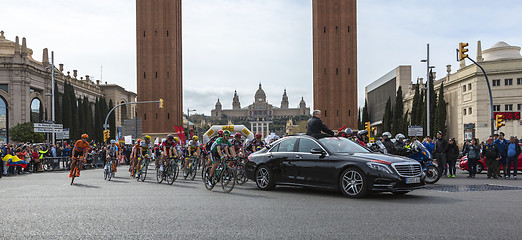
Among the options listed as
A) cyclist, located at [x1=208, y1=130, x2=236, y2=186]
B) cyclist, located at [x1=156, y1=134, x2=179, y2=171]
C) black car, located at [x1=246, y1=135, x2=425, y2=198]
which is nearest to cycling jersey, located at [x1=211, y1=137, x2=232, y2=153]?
cyclist, located at [x1=208, y1=130, x2=236, y2=186]

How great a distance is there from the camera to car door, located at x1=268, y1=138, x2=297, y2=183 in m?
12.0

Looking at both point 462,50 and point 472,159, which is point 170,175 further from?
point 462,50

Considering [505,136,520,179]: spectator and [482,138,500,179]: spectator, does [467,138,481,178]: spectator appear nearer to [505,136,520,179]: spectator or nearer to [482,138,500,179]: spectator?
[482,138,500,179]: spectator

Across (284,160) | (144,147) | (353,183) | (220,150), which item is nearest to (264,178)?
(284,160)

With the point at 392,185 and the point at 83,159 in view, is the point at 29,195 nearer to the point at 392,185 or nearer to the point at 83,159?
the point at 83,159

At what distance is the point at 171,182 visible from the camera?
619 inches

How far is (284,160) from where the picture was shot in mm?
12164

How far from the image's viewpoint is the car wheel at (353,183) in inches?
405

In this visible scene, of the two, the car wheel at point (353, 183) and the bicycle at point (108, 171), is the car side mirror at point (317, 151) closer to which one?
the car wheel at point (353, 183)

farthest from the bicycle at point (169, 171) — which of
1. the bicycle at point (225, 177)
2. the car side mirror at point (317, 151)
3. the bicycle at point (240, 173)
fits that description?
the car side mirror at point (317, 151)

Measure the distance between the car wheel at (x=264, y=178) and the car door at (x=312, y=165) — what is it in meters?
1.04

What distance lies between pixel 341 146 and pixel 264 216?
3949 millimetres

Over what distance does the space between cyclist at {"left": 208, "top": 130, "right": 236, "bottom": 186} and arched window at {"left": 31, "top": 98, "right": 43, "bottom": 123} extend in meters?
47.0

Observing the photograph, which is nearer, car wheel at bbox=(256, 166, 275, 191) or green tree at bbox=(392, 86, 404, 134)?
car wheel at bbox=(256, 166, 275, 191)
